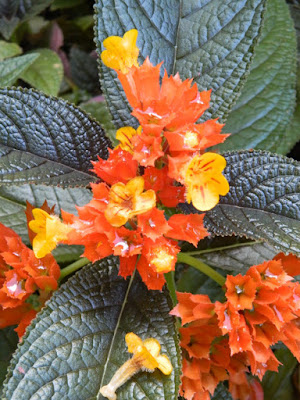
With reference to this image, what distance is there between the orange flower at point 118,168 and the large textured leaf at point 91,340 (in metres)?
0.16

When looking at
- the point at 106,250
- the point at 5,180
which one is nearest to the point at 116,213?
the point at 106,250

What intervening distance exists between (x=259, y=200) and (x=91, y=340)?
25 centimetres

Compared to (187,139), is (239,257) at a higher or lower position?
lower

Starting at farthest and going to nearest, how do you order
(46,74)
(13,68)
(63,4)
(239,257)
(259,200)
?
(63,4)
(46,74)
(13,68)
(239,257)
(259,200)

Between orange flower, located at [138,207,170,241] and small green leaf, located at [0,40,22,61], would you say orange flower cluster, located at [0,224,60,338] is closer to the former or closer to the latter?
orange flower, located at [138,207,170,241]

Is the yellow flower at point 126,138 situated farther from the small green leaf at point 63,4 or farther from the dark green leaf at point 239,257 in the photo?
the small green leaf at point 63,4

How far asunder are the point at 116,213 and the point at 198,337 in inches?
9.7

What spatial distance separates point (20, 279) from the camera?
0.60m

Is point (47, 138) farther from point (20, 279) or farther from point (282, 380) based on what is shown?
point (282, 380)

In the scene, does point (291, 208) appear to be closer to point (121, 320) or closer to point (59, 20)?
point (121, 320)

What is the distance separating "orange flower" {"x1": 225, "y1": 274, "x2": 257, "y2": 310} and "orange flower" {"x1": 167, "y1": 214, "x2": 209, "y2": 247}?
81mm

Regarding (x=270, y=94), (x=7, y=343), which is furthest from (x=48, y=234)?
(x=270, y=94)

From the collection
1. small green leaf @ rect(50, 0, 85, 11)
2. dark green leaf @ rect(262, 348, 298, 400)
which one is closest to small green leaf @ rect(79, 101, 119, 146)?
small green leaf @ rect(50, 0, 85, 11)

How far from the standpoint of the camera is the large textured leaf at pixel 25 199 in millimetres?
768
